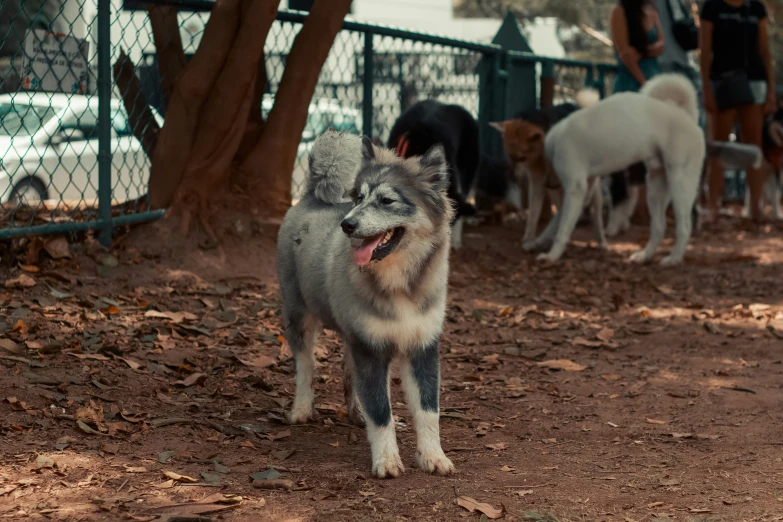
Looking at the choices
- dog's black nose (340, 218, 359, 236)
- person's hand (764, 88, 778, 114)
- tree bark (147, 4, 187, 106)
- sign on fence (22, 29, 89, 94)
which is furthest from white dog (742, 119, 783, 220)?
dog's black nose (340, 218, 359, 236)

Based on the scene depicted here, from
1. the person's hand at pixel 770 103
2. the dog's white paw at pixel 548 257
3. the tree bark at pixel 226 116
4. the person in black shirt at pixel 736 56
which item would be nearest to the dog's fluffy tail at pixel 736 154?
the person in black shirt at pixel 736 56

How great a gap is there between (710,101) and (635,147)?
2540 mm

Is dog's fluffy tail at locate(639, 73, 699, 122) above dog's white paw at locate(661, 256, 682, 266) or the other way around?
above

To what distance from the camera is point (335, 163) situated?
418cm

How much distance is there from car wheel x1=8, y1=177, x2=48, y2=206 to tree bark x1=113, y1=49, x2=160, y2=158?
837 mm

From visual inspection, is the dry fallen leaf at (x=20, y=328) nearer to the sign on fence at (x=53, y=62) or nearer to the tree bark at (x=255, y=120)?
the sign on fence at (x=53, y=62)

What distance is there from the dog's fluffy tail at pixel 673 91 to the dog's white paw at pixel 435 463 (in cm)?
628

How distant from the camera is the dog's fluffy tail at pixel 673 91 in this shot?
8.92 metres

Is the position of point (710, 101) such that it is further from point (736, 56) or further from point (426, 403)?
point (426, 403)

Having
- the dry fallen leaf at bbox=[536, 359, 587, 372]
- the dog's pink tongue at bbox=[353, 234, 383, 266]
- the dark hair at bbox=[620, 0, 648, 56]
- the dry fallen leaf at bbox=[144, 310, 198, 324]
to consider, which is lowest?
the dry fallen leaf at bbox=[536, 359, 587, 372]

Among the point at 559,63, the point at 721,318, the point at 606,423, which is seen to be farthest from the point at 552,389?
the point at 559,63

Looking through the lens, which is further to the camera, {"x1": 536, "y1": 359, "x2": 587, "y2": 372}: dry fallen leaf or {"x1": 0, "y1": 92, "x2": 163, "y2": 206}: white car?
{"x1": 0, "y1": 92, "x2": 163, "y2": 206}: white car

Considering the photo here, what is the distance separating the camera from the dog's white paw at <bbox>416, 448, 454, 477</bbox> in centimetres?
357

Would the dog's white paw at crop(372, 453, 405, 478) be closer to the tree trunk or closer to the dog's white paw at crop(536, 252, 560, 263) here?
the tree trunk
